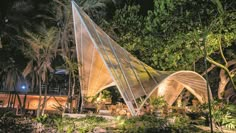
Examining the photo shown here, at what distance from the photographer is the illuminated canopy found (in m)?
10.7

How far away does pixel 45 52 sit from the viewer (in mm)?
13180

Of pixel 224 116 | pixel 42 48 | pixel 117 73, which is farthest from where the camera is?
pixel 42 48

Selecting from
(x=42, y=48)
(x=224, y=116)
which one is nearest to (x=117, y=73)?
(x=224, y=116)

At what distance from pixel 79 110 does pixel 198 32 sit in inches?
302

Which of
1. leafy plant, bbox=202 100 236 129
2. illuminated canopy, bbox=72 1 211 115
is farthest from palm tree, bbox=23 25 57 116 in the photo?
leafy plant, bbox=202 100 236 129

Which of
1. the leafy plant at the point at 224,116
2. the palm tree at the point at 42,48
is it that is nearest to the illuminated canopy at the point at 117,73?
the palm tree at the point at 42,48

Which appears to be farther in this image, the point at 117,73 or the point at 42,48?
the point at 42,48

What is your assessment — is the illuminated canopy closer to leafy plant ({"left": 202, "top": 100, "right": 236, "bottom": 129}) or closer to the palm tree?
the palm tree

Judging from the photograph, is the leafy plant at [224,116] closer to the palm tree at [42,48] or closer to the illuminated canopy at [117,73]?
the illuminated canopy at [117,73]

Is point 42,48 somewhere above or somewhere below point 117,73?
above

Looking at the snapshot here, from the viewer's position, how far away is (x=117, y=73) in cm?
1063

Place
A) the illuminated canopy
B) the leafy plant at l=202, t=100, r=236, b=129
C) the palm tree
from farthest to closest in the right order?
1. the palm tree
2. the illuminated canopy
3. the leafy plant at l=202, t=100, r=236, b=129

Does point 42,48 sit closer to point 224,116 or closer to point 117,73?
point 117,73

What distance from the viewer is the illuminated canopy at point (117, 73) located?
1066 centimetres
